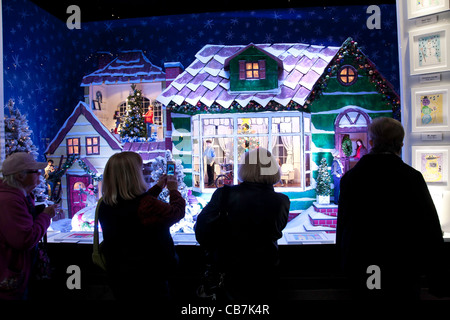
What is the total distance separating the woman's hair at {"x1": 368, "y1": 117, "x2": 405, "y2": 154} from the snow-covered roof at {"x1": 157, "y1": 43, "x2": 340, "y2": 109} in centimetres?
182

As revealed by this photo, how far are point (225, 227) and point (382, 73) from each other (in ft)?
9.91

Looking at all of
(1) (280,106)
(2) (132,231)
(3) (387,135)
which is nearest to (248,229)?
(2) (132,231)

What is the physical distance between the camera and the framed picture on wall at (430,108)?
322cm

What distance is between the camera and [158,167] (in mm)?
3910

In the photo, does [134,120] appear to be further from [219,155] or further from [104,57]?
[219,155]

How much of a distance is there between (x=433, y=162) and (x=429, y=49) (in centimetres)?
122

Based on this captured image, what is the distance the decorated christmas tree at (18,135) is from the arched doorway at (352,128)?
3852 mm

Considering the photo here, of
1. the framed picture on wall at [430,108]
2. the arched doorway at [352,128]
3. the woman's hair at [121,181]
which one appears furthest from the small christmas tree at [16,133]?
the framed picture on wall at [430,108]

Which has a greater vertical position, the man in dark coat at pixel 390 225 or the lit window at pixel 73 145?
the lit window at pixel 73 145

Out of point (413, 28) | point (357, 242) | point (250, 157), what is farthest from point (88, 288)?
point (413, 28)

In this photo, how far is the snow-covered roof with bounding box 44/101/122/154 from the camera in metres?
4.01

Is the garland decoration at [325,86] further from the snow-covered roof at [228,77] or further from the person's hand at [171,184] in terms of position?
the person's hand at [171,184]

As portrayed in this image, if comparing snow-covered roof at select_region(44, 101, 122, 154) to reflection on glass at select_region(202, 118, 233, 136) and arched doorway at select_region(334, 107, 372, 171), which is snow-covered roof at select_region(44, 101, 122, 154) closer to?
reflection on glass at select_region(202, 118, 233, 136)

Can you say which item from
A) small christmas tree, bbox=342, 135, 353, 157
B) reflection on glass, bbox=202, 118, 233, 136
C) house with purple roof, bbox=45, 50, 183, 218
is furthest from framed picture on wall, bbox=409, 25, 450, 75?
house with purple roof, bbox=45, 50, 183, 218
